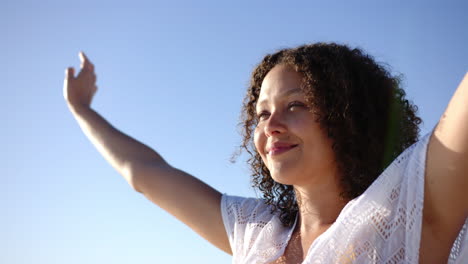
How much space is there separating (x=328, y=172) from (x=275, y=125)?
39 cm

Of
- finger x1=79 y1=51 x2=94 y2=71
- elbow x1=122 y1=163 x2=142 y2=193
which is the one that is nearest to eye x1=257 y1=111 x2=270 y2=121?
elbow x1=122 y1=163 x2=142 y2=193

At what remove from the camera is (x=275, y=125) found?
2.42 metres

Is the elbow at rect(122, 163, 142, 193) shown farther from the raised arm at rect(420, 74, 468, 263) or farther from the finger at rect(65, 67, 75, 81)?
the raised arm at rect(420, 74, 468, 263)

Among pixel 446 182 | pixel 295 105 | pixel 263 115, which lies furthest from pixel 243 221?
pixel 446 182

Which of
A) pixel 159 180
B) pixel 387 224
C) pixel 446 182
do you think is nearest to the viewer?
pixel 446 182

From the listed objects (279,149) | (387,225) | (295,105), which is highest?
(295,105)

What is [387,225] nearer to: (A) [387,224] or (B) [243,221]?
(A) [387,224]

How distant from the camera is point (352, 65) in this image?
2.66 meters

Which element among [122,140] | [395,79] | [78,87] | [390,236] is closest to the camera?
[390,236]

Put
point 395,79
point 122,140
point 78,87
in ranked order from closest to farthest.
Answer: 1. point 395,79
2. point 122,140
3. point 78,87

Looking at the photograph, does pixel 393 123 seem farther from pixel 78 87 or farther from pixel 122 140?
pixel 78 87

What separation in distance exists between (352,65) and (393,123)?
1.35 ft

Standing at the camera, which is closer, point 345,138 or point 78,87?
point 345,138

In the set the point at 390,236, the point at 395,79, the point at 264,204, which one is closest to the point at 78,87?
the point at 264,204
